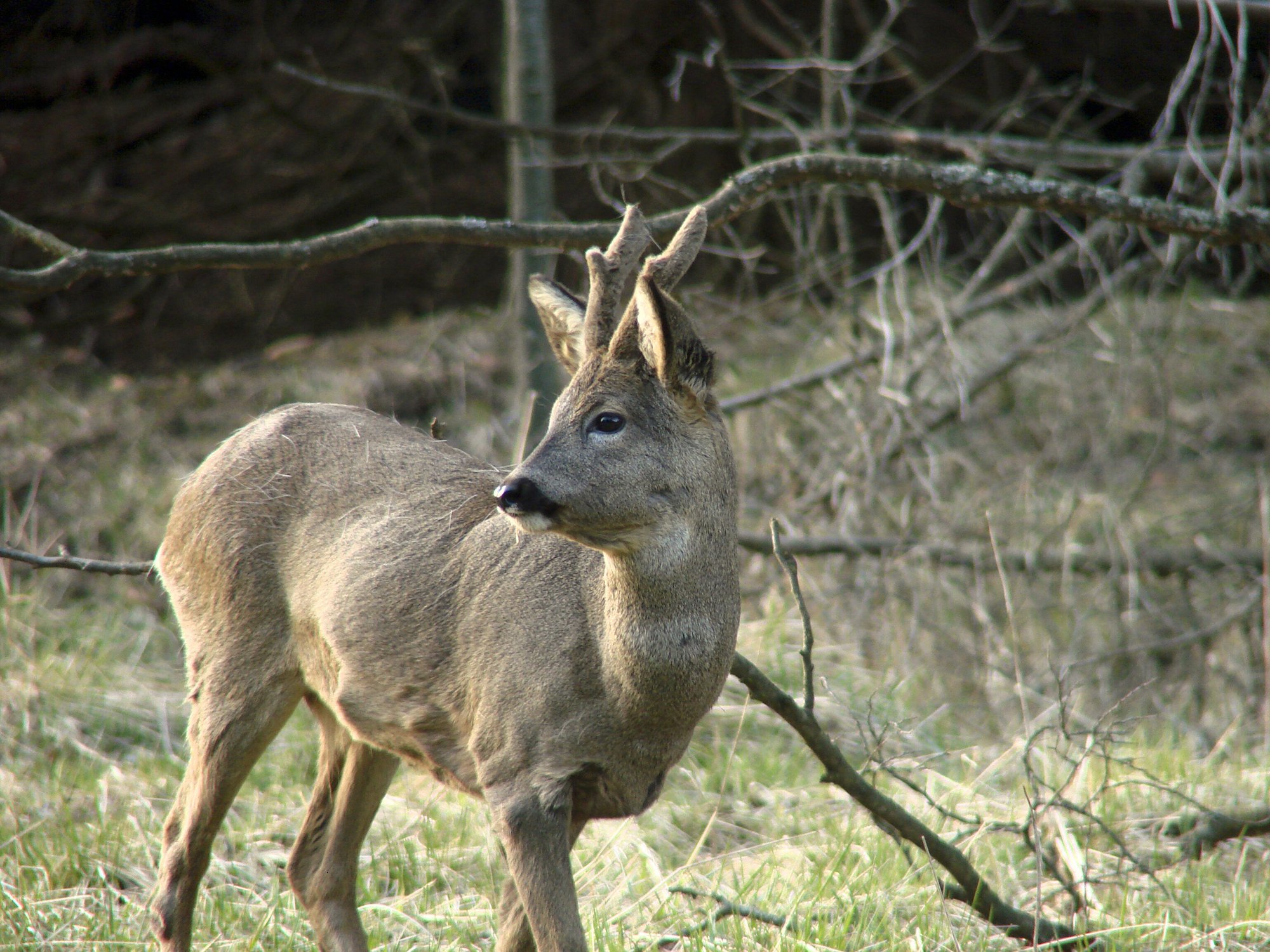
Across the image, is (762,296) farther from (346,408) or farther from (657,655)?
(657,655)

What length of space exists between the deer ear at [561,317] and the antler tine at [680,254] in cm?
27

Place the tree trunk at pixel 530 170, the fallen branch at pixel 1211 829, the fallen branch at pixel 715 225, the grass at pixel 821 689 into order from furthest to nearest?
the tree trunk at pixel 530 170 < the fallen branch at pixel 1211 829 < the grass at pixel 821 689 < the fallen branch at pixel 715 225

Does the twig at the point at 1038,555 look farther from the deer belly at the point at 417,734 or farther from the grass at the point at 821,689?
the deer belly at the point at 417,734

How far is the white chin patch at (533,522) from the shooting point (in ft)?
8.50

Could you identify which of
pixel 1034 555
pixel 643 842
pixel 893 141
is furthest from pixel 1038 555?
pixel 643 842

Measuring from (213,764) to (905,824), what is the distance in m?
1.89

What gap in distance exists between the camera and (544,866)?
2840mm

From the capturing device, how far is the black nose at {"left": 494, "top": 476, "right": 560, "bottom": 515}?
2.57m

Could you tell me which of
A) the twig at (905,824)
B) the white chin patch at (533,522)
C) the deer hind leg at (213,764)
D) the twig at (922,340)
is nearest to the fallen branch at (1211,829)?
the twig at (905,824)

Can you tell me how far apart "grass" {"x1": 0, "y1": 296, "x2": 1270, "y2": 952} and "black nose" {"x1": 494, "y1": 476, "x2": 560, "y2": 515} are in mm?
1370

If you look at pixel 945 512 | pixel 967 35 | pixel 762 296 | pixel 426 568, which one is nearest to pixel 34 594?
pixel 426 568

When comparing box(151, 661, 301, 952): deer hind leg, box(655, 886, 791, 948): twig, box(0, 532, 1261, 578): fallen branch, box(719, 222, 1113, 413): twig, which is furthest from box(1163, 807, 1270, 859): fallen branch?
box(151, 661, 301, 952): deer hind leg

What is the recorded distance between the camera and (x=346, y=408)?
12.4 ft

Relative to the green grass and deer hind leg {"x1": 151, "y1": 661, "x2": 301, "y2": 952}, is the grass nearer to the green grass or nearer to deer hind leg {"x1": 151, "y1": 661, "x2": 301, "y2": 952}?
the green grass
